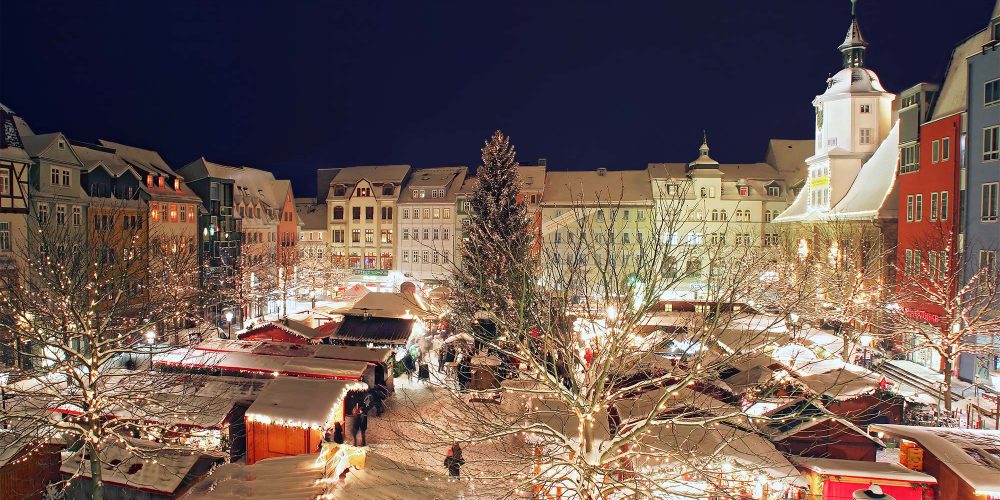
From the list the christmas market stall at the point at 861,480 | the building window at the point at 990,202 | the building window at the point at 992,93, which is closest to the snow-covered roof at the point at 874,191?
the building window at the point at 990,202

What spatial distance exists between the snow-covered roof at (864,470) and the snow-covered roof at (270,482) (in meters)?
9.63

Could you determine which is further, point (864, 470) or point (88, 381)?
point (88, 381)

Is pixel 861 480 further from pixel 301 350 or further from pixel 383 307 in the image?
pixel 383 307

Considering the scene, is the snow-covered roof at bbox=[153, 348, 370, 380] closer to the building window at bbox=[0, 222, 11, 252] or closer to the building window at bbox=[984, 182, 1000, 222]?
the building window at bbox=[0, 222, 11, 252]

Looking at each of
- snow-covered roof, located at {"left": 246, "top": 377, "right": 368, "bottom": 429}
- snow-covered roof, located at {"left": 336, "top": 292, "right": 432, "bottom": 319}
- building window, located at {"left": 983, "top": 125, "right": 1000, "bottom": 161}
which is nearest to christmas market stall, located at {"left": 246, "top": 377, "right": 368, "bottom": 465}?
snow-covered roof, located at {"left": 246, "top": 377, "right": 368, "bottom": 429}

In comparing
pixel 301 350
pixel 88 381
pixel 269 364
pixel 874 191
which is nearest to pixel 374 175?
pixel 301 350

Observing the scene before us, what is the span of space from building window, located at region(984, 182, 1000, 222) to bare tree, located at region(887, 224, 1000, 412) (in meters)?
1.36

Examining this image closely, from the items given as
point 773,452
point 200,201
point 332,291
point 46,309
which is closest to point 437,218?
point 332,291

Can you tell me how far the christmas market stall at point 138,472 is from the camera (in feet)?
41.9

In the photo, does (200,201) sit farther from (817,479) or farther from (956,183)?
(956,183)

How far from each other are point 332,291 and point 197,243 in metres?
12.6

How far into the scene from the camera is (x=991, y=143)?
2419 centimetres

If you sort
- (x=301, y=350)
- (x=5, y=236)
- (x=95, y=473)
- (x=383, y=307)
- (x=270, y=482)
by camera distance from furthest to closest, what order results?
(x=383, y=307), (x=5, y=236), (x=301, y=350), (x=95, y=473), (x=270, y=482)

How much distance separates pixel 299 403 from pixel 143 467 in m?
4.01
